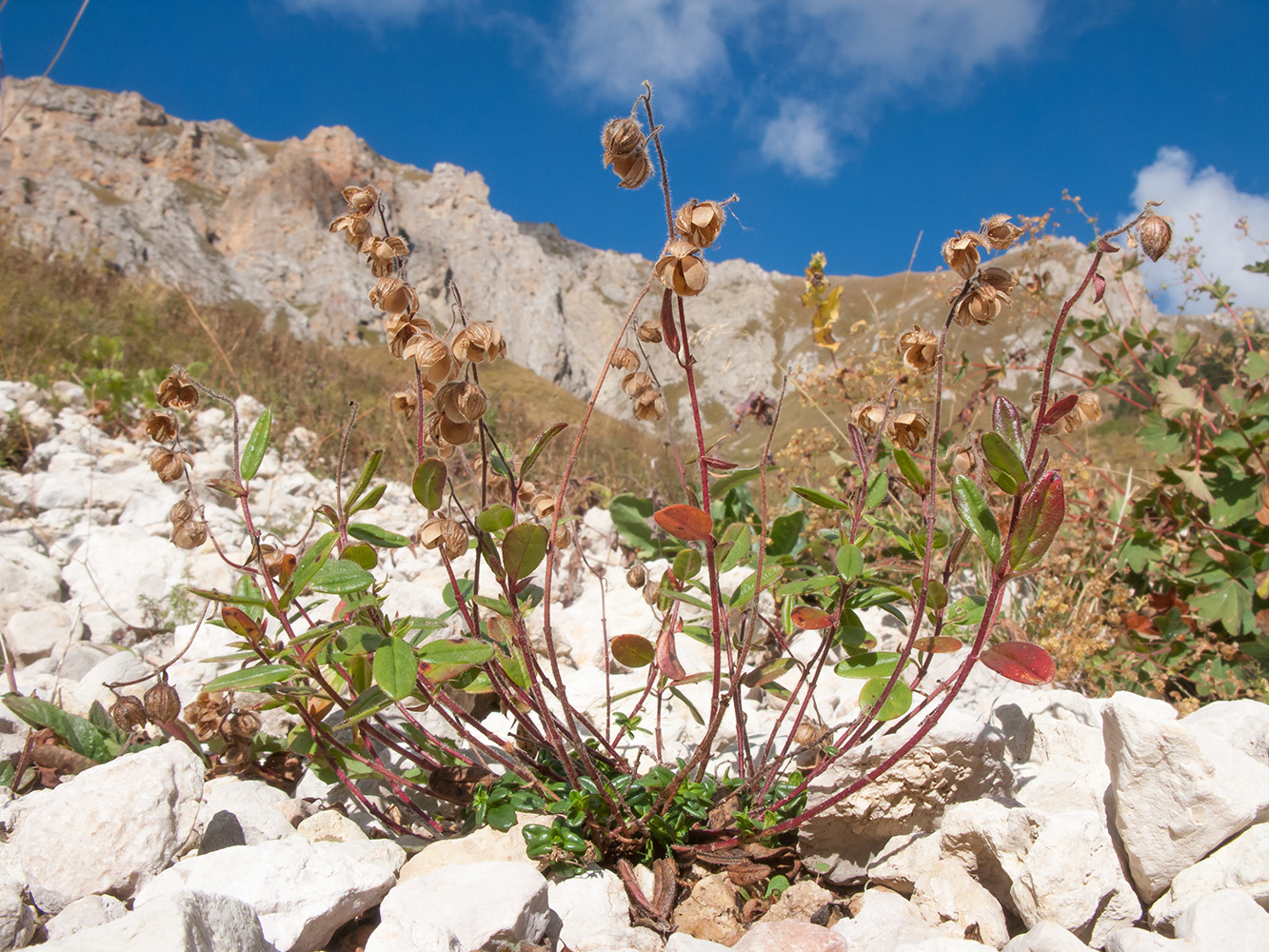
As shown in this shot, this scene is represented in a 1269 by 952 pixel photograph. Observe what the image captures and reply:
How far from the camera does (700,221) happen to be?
116cm

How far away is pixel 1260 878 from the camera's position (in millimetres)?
1354

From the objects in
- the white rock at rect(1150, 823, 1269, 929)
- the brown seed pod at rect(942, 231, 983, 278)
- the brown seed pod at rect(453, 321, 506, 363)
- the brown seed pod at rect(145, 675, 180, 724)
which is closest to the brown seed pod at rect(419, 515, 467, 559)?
the brown seed pod at rect(453, 321, 506, 363)

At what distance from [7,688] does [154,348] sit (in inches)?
198

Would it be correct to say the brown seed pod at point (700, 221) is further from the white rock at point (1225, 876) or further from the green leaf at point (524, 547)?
the white rock at point (1225, 876)

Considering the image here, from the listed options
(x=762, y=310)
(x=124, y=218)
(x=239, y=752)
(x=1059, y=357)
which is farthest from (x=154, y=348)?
(x=762, y=310)

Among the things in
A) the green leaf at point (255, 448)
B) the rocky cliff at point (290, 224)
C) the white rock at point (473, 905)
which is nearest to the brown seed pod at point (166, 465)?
the green leaf at point (255, 448)

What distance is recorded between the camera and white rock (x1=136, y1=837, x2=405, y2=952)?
1.29 meters

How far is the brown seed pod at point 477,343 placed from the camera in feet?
4.00

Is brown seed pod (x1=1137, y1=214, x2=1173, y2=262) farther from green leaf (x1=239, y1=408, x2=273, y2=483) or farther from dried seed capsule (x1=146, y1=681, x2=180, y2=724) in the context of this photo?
dried seed capsule (x1=146, y1=681, x2=180, y2=724)

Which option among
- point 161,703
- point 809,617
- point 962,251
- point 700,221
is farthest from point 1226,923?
point 161,703

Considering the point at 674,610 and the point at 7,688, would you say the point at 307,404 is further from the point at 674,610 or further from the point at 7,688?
the point at 674,610

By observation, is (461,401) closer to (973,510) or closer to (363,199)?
(363,199)

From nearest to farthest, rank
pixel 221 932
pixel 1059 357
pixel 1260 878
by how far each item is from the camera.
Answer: pixel 221 932 < pixel 1260 878 < pixel 1059 357

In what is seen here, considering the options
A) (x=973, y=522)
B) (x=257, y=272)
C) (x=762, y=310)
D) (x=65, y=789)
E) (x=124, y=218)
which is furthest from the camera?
(x=762, y=310)
